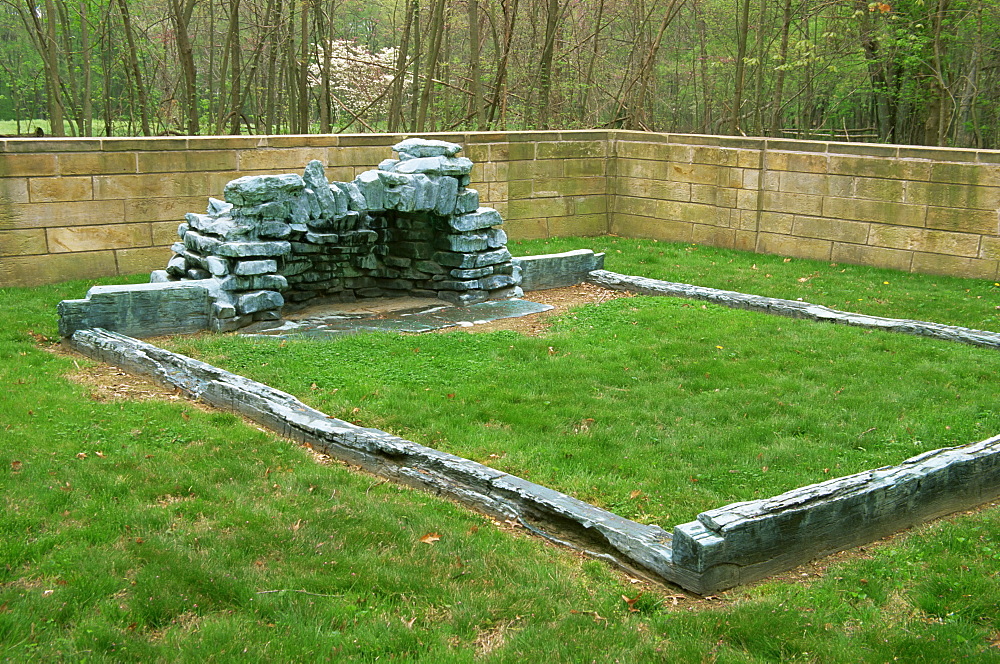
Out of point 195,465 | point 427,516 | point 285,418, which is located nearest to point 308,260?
point 285,418

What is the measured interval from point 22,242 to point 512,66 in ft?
47.2

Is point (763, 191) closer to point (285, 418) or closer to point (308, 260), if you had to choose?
point (308, 260)

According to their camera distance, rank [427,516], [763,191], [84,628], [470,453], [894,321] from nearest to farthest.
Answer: [84,628], [427,516], [470,453], [894,321], [763,191]

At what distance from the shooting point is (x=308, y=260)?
32.8 feet

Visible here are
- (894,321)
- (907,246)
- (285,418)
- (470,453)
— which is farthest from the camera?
(907,246)

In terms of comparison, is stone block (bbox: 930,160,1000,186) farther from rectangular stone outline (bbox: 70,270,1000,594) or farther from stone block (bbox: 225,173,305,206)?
stone block (bbox: 225,173,305,206)

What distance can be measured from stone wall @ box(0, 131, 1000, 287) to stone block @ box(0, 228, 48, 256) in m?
0.01

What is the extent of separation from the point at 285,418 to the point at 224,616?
2577 mm

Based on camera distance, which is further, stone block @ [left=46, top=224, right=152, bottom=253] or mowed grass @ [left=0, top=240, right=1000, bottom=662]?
stone block @ [left=46, top=224, right=152, bottom=253]

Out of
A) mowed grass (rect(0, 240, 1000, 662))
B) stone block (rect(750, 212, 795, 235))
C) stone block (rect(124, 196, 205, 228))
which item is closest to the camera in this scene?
mowed grass (rect(0, 240, 1000, 662))

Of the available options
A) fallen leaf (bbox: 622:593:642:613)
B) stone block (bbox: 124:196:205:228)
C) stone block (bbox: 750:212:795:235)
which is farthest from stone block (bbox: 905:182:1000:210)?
fallen leaf (bbox: 622:593:642:613)

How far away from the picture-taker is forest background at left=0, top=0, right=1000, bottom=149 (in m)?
16.2

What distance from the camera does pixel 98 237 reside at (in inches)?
432

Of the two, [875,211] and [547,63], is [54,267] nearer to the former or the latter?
[547,63]
